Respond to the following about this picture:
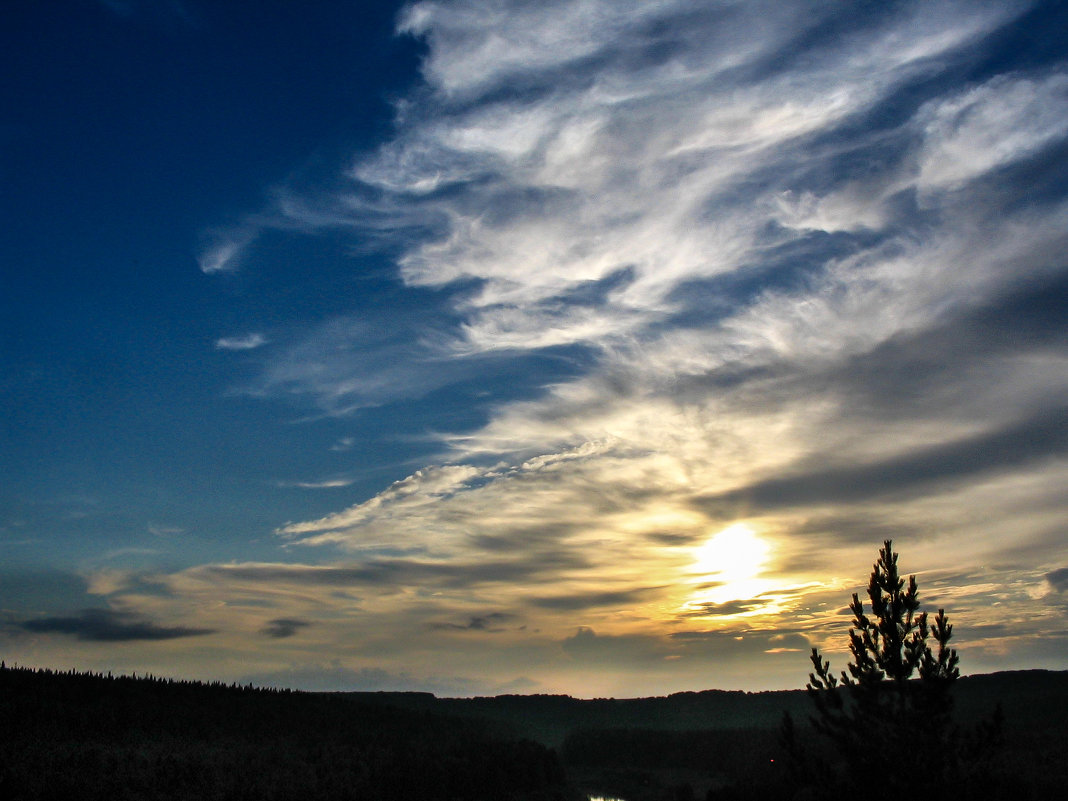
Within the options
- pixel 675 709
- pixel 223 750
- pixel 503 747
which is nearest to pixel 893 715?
pixel 223 750

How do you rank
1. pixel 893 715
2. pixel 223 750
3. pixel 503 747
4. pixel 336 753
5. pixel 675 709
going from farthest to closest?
1. pixel 675 709
2. pixel 503 747
3. pixel 336 753
4. pixel 223 750
5. pixel 893 715

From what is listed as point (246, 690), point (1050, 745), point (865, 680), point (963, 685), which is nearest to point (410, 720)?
point (246, 690)

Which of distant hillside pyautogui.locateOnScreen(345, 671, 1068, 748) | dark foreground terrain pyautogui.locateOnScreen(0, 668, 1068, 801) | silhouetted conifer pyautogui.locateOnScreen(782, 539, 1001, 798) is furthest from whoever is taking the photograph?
distant hillside pyautogui.locateOnScreen(345, 671, 1068, 748)

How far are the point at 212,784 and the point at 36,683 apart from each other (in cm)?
3037

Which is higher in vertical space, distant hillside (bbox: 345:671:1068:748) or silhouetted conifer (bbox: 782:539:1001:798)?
silhouetted conifer (bbox: 782:539:1001:798)

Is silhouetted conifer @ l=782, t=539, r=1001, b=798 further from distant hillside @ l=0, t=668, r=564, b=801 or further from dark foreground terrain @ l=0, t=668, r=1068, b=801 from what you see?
distant hillside @ l=0, t=668, r=564, b=801

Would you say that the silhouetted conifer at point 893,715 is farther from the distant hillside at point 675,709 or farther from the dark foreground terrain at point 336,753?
the distant hillside at point 675,709

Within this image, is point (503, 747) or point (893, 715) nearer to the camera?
point (893, 715)

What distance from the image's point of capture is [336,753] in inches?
2392

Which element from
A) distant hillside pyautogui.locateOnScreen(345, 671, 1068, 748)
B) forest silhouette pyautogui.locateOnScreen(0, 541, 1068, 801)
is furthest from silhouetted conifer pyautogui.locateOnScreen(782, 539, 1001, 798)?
distant hillside pyautogui.locateOnScreen(345, 671, 1068, 748)

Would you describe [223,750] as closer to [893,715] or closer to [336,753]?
[336,753]

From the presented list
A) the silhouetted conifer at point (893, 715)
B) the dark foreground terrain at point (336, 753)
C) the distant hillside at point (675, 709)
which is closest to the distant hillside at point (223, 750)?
the dark foreground terrain at point (336, 753)

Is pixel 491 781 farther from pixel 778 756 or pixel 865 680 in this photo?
pixel 865 680

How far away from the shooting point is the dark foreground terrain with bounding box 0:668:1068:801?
39.9m
